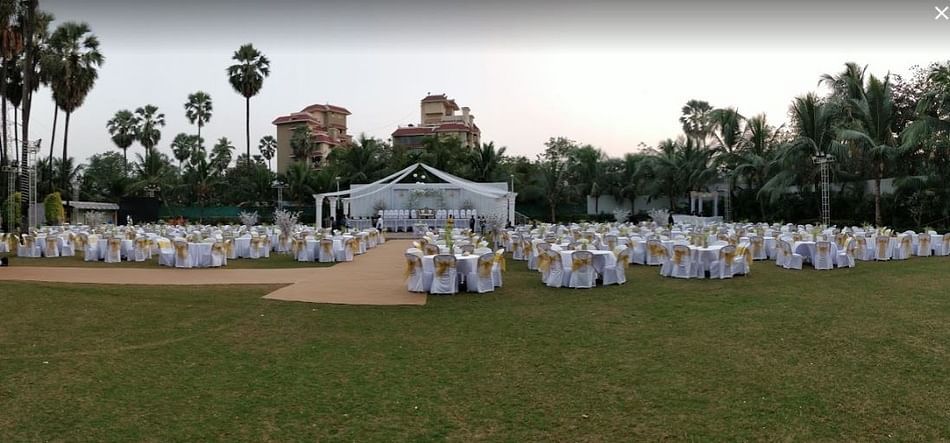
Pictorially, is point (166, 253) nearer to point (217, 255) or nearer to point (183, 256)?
point (183, 256)

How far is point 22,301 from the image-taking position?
8594 mm

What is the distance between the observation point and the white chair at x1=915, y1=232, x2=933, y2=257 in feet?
51.7

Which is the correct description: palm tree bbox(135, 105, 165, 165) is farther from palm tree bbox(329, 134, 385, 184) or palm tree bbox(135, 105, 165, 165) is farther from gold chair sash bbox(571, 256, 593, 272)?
gold chair sash bbox(571, 256, 593, 272)

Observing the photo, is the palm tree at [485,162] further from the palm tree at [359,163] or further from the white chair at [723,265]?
the white chair at [723,265]

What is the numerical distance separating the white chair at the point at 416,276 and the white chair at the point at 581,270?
7.86 feet

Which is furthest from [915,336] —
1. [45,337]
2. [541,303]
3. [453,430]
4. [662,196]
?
[662,196]

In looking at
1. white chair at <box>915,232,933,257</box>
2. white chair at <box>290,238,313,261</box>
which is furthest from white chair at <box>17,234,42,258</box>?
white chair at <box>915,232,933,257</box>

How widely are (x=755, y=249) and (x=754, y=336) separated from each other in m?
9.32

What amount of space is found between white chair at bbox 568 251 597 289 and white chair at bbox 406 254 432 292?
240 centimetres

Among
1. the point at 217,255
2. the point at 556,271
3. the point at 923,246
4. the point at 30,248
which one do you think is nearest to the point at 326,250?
the point at 217,255

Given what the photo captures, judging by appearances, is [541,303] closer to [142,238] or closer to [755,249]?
[755,249]

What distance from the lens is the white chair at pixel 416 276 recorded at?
32.2ft

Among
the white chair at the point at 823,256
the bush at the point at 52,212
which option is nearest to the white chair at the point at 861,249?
the white chair at the point at 823,256

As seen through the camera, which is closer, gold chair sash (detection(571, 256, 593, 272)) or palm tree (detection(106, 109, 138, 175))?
gold chair sash (detection(571, 256, 593, 272))
